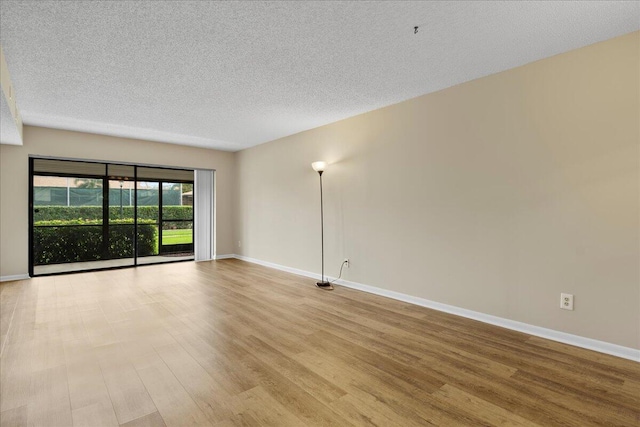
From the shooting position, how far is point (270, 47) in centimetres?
276

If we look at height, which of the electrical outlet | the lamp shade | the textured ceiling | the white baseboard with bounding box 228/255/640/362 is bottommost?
the white baseboard with bounding box 228/255/640/362

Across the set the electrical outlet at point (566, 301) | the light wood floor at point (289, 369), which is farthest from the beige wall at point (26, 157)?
the electrical outlet at point (566, 301)

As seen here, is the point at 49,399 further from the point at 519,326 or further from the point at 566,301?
the point at 566,301

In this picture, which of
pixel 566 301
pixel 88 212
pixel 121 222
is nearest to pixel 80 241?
pixel 88 212

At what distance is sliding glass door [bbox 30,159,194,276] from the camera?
5.71 m

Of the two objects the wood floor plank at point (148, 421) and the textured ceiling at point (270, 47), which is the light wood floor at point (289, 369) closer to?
the wood floor plank at point (148, 421)

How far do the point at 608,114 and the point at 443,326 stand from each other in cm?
236

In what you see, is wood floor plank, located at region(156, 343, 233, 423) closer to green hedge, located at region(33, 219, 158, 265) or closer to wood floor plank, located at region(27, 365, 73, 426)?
wood floor plank, located at region(27, 365, 73, 426)

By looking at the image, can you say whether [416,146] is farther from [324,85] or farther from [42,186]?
[42,186]

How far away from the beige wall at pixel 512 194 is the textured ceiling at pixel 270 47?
30 centimetres

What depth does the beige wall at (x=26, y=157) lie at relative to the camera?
201 inches

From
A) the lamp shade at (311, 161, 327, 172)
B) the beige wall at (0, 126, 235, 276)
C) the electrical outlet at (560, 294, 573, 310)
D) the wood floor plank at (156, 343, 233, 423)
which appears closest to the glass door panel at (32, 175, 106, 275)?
the beige wall at (0, 126, 235, 276)

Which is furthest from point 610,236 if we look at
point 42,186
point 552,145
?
point 42,186

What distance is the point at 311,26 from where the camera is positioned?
2.45m
